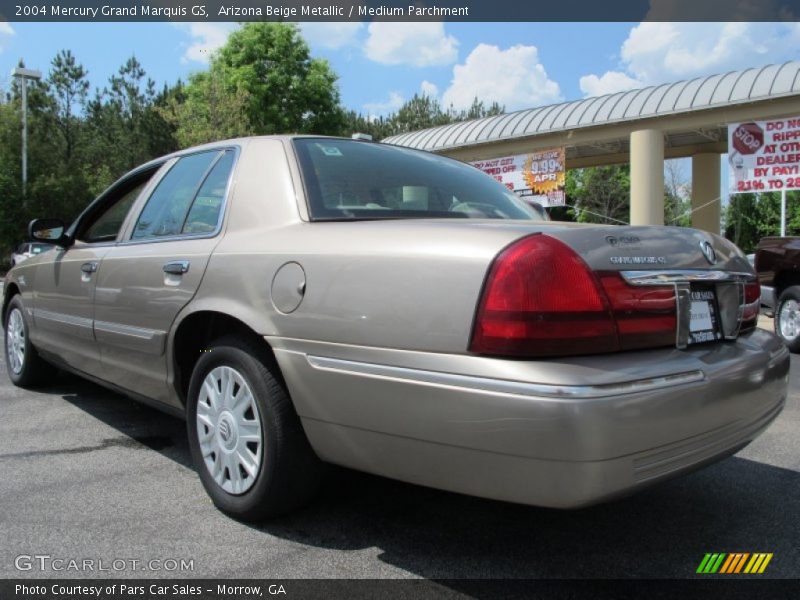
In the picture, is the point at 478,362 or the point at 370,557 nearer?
the point at 478,362

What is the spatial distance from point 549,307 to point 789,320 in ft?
23.4

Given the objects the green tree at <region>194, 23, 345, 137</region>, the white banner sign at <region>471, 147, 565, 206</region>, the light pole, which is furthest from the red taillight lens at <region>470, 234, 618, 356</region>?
the green tree at <region>194, 23, 345, 137</region>

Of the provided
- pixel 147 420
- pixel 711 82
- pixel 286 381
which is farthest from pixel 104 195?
pixel 711 82

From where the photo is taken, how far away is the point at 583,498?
1.86 m

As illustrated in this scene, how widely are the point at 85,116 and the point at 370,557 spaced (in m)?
43.9

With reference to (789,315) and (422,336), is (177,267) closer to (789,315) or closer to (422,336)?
(422,336)

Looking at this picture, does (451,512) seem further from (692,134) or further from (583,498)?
(692,134)

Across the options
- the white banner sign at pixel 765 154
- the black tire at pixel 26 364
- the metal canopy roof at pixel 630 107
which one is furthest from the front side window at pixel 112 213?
the white banner sign at pixel 765 154

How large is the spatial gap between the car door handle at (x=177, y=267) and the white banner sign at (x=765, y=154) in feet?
44.4

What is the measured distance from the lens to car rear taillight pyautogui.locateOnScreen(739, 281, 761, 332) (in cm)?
272

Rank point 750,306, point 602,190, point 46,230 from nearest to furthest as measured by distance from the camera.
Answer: point 750,306 → point 46,230 → point 602,190

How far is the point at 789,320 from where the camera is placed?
7812 mm

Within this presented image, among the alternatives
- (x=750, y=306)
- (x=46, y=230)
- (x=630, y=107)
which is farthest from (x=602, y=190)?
(x=750, y=306)

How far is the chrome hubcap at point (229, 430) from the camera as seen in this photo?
260 centimetres
